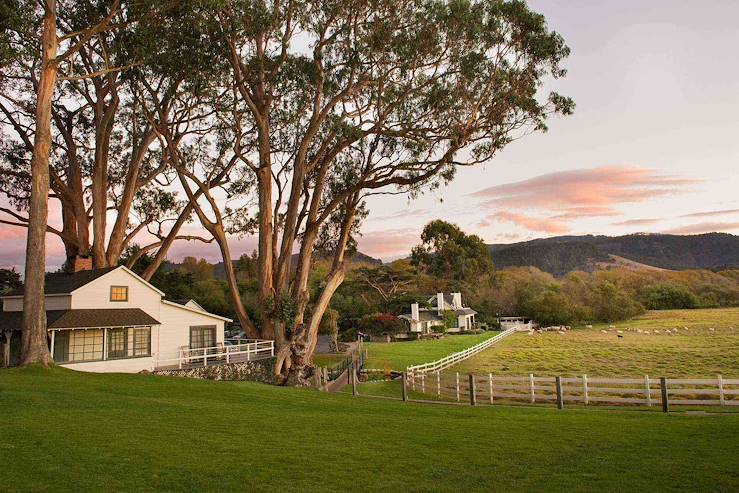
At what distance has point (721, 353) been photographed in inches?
1490

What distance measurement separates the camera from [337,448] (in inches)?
319

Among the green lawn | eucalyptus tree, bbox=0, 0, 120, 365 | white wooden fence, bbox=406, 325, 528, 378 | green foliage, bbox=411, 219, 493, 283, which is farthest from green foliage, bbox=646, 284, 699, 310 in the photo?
eucalyptus tree, bbox=0, 0, 120, 365

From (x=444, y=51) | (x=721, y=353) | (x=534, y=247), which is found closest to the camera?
(x=444, y=51)

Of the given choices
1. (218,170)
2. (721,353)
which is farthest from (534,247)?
(218,170)

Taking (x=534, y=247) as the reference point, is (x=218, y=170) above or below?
below

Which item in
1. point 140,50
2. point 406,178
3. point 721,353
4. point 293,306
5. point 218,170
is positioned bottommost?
point 721,353

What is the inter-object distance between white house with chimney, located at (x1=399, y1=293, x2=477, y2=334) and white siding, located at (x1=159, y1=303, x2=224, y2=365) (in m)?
36.1

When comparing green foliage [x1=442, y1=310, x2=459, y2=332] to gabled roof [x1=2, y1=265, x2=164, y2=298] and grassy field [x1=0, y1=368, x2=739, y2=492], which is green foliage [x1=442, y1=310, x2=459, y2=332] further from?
grassy field [x1=0, y1=368, x2=739, y2=492]

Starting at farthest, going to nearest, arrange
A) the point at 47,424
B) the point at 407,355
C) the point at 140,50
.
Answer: the point at 407,355, the point at 140,50, the point at 47,424

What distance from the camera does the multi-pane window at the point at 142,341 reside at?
24641 mm

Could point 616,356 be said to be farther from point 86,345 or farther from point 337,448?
point 337,448

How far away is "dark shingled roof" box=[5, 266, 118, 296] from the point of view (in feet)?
75.7

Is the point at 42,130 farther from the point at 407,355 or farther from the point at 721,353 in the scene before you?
the point at 721,353

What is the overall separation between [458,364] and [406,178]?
13161 mm
